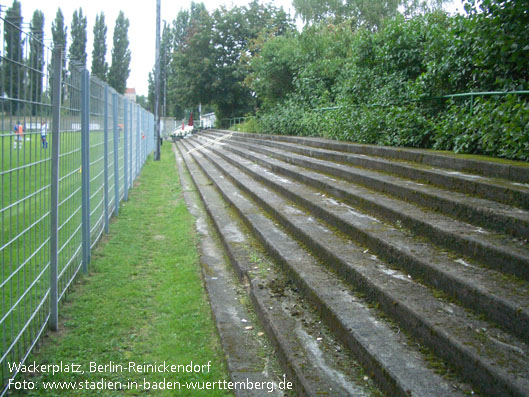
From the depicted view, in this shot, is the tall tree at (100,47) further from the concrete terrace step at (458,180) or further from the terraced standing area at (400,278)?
the terraced standing area at (400,278)

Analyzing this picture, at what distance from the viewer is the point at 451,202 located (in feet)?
14.2

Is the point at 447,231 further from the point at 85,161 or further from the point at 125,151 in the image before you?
the point at 125,151

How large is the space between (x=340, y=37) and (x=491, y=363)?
1805 cm

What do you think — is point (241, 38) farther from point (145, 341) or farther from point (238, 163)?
point (145, 341)

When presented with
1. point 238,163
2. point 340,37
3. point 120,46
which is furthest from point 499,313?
point 120,46

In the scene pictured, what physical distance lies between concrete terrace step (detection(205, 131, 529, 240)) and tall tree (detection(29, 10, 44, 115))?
3.27 meters

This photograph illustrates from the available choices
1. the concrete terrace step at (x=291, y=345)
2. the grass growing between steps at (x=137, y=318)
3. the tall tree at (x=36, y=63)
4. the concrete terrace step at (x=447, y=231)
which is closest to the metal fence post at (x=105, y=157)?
the grass growing between steps at (x=137, y=318)

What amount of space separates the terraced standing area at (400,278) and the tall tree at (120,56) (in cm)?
6090

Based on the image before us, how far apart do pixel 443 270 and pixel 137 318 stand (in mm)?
2305

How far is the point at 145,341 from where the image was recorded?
3527mm

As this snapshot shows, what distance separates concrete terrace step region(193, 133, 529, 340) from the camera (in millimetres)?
2688

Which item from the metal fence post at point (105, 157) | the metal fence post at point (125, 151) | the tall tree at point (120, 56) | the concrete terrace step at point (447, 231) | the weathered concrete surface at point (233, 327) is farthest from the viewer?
the tall tree at point (120, 56)

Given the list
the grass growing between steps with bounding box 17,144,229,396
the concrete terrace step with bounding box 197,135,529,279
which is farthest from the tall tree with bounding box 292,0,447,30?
the grass growing between steps with bounding box 17,144,229,396

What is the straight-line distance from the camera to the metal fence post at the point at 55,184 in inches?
140
